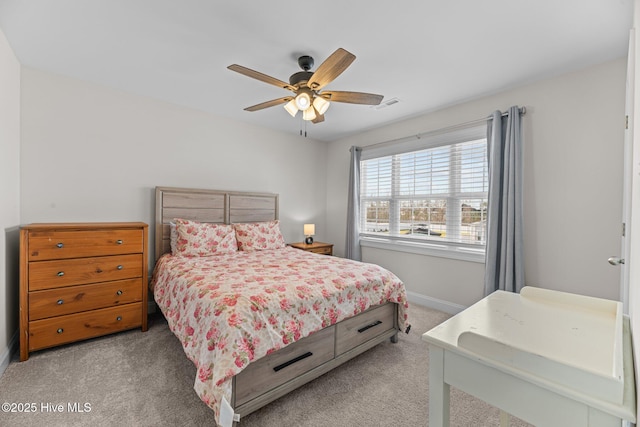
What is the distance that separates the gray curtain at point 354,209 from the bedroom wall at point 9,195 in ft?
11.8

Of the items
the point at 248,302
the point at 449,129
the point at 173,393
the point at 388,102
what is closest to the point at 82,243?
the point at 173,393

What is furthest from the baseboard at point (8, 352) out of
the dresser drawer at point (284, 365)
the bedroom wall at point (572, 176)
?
the bedroom wall at point (572, 176)

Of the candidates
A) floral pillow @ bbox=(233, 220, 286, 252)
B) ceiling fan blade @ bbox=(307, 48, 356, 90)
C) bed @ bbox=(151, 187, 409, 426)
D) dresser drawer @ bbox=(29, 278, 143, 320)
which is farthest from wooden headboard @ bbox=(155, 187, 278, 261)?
ceiling fan blade @ bbox=(307, 48, 356, 90)

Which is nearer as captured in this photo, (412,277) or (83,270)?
(83,270)

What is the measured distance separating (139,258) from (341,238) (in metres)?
2.87

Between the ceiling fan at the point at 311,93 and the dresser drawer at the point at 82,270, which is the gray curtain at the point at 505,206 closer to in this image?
the ceiling fan at the point at 311,93

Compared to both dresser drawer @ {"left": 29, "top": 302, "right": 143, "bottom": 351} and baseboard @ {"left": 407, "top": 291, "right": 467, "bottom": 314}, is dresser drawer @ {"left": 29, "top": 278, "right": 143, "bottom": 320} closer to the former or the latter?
dresser drawer @ {"left": 29, "top": 302, "right": 143, "bottom": 351}

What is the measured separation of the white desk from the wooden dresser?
273cm

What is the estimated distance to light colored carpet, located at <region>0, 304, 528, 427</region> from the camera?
1.58 m

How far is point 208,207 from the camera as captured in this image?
3.50 meters

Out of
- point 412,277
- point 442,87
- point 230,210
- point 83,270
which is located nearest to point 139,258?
point 83,270

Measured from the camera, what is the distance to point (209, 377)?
57.7 inches

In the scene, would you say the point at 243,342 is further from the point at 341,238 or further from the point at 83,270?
the point at 341,238

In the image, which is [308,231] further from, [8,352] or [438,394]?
[438,394]
